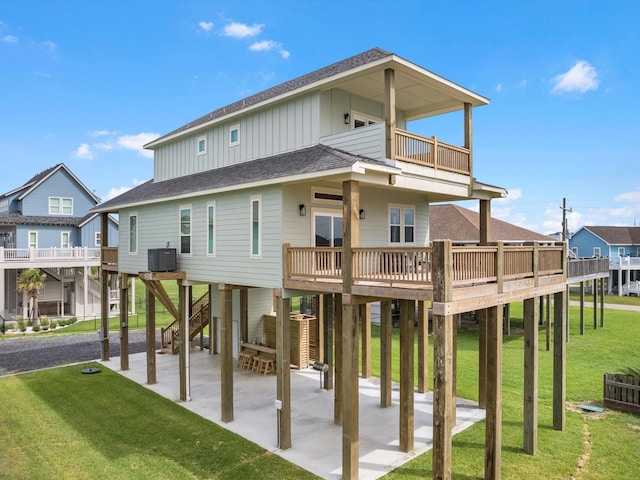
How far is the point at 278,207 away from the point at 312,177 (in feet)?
5.59

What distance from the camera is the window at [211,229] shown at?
13099 millimetres

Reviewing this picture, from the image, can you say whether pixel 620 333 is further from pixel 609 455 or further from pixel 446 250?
pixel 446 250

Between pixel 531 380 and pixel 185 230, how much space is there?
11409mm

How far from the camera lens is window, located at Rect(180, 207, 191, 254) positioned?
46.8 feet

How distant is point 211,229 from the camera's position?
13.3 metres

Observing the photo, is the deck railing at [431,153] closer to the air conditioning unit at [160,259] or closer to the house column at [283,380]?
the house column at [283,380]

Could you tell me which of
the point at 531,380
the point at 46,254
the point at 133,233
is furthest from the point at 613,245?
the point at 46,254

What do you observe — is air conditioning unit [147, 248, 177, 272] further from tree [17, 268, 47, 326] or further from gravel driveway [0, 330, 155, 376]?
tree [17, 268, 47, 326]

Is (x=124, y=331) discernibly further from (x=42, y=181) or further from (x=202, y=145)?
(x=42, y=181)

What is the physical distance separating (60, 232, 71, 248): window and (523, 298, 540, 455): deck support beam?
33.3 metres

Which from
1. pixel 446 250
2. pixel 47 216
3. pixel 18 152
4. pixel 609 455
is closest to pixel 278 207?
pixel 446 250

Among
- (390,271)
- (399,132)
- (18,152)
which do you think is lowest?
(390,271)

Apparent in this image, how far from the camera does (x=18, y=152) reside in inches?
1852

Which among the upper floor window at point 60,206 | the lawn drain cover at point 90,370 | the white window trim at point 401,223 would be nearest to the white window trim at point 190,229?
the white window trim at point 401,223
